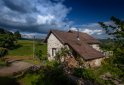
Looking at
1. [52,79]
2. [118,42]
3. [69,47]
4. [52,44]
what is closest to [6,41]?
[52,44]

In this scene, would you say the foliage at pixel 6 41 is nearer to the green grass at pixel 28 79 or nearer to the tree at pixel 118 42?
the green grass at pixel 28 79

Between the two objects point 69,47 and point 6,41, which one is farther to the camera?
point 6,41

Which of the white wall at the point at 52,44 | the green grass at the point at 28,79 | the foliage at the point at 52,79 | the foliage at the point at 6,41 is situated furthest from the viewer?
the foliage at the point at 6,41

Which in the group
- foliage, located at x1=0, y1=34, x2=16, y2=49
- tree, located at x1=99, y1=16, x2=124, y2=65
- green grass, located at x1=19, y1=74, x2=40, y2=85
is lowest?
green grass, located at x1=19, y1=74, x2=40, y2=85

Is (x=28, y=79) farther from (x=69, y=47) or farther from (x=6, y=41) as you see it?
(x=6, y=41)

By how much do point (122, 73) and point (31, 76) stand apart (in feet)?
43.5

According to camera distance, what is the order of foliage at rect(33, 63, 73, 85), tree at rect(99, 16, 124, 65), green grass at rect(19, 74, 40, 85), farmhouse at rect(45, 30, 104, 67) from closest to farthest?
tree at rect(99, 16, 124, 65)
foliage at rect(33, 63, 73, 85)
green grass at rect(19, 74, 40, 85)
farmhouse at rect(45, 30, 104, 67)

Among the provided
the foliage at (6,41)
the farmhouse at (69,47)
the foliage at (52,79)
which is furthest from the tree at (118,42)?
the foliage at (6,41)

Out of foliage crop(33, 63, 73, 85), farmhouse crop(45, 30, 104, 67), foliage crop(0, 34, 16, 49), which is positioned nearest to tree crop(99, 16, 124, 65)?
foliage crop(33, 63, 73, 85)

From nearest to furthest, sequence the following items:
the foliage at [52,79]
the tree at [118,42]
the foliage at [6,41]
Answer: the tree at [118,42] < the foliage at [52,79] < the foliage at [6,41]

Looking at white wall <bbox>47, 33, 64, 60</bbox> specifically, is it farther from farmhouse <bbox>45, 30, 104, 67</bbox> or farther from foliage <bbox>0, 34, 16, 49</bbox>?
foliage <bbox>0, 34, 16, 49</bbox>

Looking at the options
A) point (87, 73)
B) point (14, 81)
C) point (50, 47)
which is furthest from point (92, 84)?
point (50, 47)

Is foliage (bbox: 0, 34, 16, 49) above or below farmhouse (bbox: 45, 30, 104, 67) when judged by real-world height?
above

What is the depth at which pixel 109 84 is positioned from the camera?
7.00 metres
